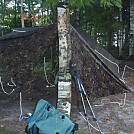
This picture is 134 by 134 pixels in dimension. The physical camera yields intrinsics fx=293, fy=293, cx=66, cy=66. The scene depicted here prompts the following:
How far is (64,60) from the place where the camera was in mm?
3986

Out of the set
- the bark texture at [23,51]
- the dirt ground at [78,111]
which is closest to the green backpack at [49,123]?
the dirt ground at [78,111]

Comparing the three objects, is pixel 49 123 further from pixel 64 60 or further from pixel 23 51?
pixel 23 51

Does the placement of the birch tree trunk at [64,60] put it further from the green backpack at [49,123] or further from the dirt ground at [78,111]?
the green backpack at [49,123]

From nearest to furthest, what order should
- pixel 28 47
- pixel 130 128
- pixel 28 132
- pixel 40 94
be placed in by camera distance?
pixel 28 132 → pixel 130 128 → pixel 28 47 → pixel 40 94

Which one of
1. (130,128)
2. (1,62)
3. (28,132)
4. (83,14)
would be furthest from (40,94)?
(83,14)

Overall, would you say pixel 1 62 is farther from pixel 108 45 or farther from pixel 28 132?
pixel 108 45

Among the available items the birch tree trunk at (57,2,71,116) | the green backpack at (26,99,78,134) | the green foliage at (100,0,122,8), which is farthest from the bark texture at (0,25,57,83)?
the green backpack at (26,99,78,134)

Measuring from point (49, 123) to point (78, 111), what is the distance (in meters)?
1.93

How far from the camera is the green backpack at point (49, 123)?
2.75m

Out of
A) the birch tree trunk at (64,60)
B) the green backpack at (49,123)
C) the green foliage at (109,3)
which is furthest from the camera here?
the birch tree trunk at (64,60)

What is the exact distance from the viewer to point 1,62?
15.5 ft

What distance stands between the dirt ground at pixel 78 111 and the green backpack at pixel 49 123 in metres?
0.95

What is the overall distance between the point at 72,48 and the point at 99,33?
8.43 meters

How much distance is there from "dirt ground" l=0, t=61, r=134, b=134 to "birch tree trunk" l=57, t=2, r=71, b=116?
42 centimetres
